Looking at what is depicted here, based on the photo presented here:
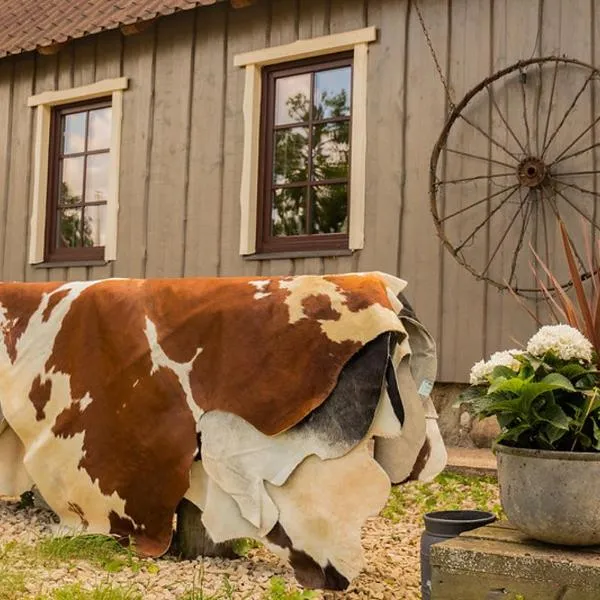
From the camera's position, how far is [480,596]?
2416mm

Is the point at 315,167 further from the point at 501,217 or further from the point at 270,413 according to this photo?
the point at 270,413

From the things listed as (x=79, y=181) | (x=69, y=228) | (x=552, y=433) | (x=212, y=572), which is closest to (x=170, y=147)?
(x=79, y=181)

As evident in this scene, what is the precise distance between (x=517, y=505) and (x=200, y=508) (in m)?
1.30

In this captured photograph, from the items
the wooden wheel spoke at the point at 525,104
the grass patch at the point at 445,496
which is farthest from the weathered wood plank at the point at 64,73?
the wooden wheel spoke at the point at 525,104

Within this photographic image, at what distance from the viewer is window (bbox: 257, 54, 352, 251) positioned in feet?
20.2

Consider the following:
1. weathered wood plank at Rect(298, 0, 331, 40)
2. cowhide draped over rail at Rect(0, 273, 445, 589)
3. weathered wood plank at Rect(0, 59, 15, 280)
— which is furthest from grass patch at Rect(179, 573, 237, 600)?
weathered wood plank at Rect(0, 59, 15, 280)

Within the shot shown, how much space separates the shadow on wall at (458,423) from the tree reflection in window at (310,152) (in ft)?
4.23

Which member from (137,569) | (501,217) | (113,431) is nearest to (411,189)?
(501,217)

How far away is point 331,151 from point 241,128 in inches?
28.8

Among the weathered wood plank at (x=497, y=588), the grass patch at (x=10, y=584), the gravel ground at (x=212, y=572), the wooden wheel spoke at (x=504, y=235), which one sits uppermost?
the wooden wheel spoke at (x=504, y=235)

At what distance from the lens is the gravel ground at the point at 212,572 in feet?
9.80

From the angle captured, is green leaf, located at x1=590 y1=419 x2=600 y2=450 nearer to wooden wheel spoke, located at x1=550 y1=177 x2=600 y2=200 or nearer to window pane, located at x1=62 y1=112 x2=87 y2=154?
wooden wheel spoke, located at x1=550 y1=177 x2=600 y2=200

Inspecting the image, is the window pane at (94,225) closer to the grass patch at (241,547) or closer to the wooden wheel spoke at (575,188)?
the wooden wheel spoke at (575,188)

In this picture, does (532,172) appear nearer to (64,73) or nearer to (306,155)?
(306,155)
